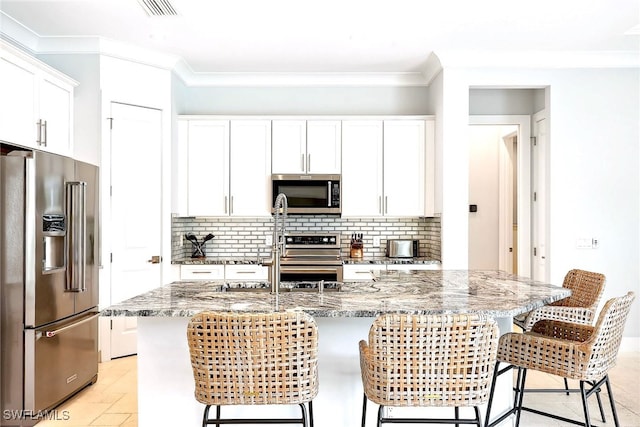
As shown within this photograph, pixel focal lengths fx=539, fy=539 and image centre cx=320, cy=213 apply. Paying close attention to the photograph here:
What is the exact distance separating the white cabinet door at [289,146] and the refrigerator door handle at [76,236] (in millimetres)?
2168

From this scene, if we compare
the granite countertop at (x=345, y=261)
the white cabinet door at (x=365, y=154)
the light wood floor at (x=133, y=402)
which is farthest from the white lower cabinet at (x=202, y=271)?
the white cabinet door at (x=365, y=154)

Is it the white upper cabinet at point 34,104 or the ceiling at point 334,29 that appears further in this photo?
the ceiling at point 334,29

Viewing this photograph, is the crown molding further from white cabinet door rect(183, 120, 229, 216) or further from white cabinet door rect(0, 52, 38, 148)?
white cabinet door rect(0, 52, 38, 148)

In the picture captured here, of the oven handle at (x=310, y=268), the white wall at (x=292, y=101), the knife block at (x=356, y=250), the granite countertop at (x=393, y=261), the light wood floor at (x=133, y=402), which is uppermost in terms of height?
the white wall at (x=292, y=101)

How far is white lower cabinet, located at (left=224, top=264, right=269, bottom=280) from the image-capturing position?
515 cm

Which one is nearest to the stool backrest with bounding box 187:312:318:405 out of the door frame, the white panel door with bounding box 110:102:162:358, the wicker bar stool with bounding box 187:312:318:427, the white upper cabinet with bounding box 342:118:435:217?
the wicker bar stool with bounding box 187:312:318:427

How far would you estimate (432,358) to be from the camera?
2061 millimetres

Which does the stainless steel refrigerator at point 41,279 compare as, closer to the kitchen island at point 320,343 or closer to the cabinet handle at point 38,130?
the cabinet handle at point 38,130

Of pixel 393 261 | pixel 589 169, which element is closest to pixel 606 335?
pixel 393 261

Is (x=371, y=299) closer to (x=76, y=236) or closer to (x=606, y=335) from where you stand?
(x=606, y=335)

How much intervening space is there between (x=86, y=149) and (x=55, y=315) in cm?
171

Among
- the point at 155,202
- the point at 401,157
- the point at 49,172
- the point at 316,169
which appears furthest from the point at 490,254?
the point at 49,172

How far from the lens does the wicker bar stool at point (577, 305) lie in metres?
3.05

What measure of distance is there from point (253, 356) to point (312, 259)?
10.9 ft
